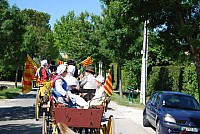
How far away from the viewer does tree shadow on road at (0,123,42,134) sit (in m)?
12.2

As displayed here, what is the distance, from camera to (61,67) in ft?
30.6

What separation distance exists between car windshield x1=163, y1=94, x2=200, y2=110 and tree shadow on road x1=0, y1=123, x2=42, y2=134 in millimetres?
4449

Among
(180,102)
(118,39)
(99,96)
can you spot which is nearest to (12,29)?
(118,39)

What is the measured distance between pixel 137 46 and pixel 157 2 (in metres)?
17.1

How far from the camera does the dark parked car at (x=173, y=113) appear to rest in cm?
1144

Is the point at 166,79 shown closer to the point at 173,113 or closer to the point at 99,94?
the point at 173,113

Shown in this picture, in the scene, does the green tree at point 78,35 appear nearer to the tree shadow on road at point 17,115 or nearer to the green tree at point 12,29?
the green tree at point 12,29

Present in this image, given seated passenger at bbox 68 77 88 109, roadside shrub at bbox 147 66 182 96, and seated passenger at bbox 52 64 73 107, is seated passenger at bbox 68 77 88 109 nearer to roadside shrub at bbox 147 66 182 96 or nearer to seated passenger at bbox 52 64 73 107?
seated passenger at bbox 52 64 73 107

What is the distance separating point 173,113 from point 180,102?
1421 mm

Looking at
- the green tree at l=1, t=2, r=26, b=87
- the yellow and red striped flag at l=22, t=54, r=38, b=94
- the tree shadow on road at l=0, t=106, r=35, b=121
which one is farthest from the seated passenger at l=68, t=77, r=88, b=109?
the green tree at l=1, t=2, r=26, b=87

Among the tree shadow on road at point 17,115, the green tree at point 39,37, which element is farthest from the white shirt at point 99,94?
the green tree at point 39,37

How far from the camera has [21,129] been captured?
12914 mm

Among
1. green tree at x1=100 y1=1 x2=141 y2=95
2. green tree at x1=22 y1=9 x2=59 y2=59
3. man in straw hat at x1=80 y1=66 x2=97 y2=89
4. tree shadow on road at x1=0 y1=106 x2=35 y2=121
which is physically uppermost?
green tree at x1=22 y1=9 x2=59 y2=59

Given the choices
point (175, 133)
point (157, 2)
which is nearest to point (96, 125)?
point (175, 133)
